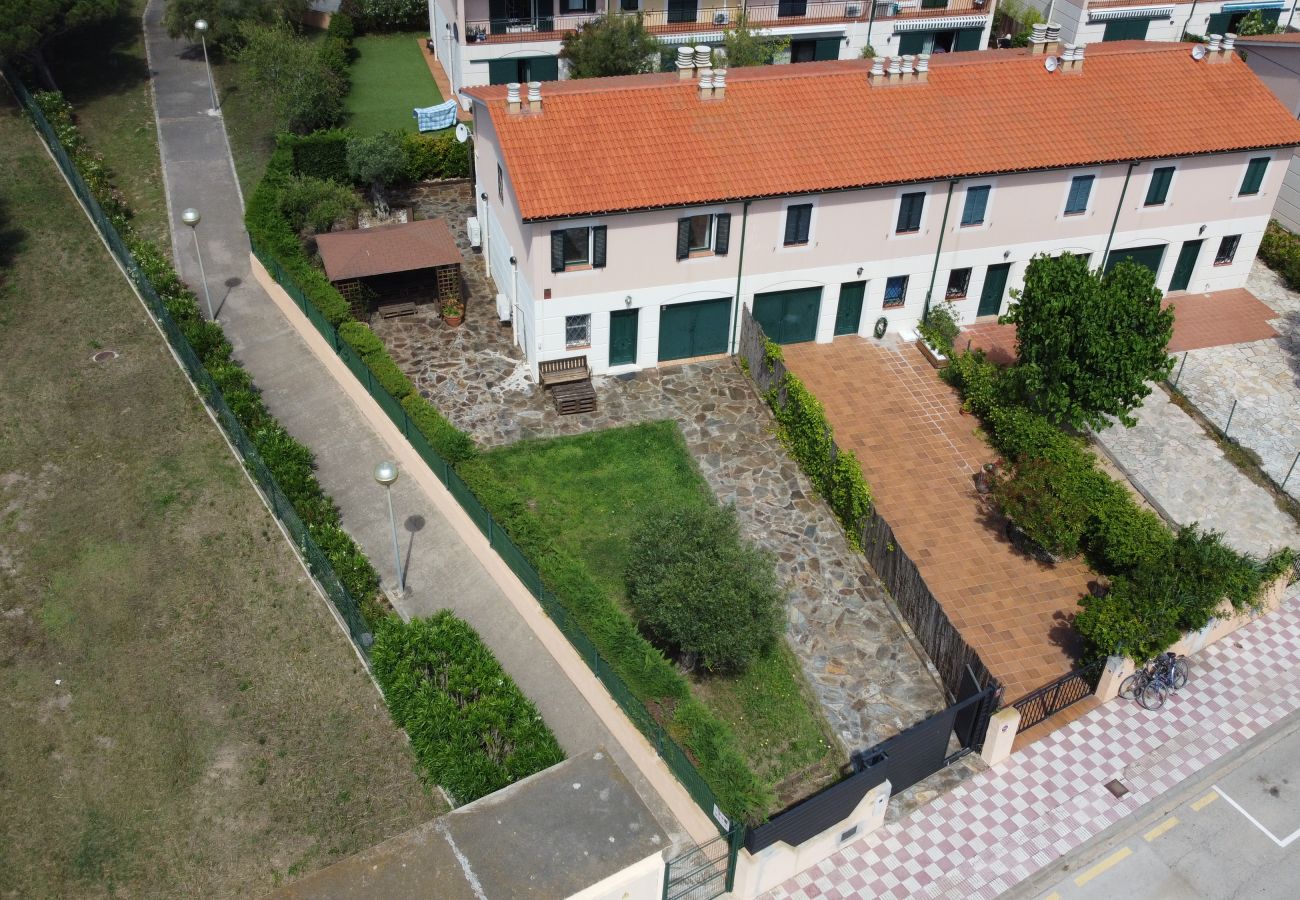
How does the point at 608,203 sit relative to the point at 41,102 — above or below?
above

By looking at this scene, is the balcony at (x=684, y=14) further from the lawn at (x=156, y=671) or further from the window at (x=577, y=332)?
the lawn at (x=156, y=671)

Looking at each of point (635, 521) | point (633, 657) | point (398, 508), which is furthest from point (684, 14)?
point (633, 657)

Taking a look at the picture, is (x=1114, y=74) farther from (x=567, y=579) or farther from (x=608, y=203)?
(x=567, y=579)

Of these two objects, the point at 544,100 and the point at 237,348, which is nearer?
the point at 544,100

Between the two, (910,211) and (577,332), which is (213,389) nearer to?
(577,332)

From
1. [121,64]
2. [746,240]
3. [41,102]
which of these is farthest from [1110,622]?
[121,64]

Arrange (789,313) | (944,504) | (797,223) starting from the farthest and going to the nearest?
(789,313), (797,223), (944,504)
